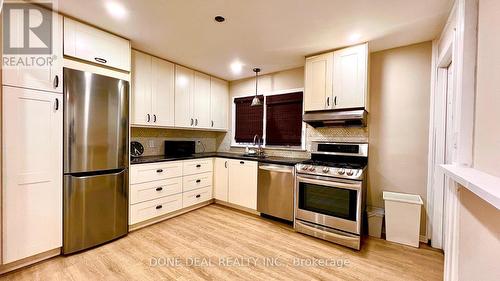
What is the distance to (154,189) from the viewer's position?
2.88 meters

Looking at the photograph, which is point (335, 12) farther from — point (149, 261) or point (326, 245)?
point (149, 261)

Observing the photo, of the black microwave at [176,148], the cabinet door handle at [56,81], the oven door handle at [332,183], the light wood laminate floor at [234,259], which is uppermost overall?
the cabinet door handle at [56,81]

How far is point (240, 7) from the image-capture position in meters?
1.88

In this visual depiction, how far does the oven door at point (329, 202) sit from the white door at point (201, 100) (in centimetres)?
211

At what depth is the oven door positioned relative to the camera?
233 cm

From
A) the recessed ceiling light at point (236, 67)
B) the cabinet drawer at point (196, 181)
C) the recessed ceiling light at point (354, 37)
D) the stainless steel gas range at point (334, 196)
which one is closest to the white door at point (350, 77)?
the recessed ceiling light at point (354, 37)

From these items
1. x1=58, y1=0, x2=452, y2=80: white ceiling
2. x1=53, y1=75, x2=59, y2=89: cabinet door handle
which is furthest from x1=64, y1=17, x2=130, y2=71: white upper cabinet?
x1=53, y1=75, x2=59, y2=89: cabinet door handle

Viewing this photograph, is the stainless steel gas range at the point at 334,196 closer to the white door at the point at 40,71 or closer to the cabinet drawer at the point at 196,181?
the cabinet drawer at the point at 196,181

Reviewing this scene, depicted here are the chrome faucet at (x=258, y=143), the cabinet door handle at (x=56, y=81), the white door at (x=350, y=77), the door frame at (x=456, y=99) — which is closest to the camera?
the door frame at (x=456, y=99)

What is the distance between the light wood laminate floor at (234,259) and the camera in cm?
185

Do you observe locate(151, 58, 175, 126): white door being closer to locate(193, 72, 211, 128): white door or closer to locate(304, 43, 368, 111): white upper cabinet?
locate(193, 72, 211, 128): white door

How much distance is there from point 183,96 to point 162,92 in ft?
1.30

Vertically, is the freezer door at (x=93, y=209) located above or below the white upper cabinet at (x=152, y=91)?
below

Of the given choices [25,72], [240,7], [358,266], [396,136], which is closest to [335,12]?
[240,7]
